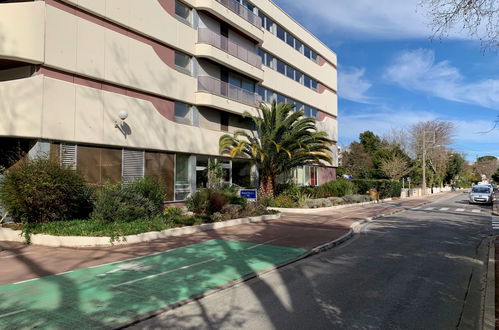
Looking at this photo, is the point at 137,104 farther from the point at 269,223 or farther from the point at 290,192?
the point at 290,192

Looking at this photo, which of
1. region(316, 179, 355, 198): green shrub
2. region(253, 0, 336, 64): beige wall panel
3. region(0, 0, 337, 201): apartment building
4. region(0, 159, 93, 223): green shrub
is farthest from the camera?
region(253, 0, 336, 64): beige wall panel

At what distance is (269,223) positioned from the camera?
16.8 metres

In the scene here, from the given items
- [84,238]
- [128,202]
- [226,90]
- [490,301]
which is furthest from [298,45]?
[490,301]

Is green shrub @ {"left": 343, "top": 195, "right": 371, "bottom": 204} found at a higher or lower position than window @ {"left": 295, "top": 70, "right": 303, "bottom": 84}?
lower

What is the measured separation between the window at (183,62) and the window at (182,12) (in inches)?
77.9

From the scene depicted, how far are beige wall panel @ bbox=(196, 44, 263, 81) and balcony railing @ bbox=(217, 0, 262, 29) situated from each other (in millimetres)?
3219

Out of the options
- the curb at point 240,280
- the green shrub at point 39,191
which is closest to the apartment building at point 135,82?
the green shrub at point 39,191

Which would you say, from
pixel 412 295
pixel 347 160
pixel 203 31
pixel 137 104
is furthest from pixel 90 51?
pixel 347 160

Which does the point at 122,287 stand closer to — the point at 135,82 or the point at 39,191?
the point at 39,191

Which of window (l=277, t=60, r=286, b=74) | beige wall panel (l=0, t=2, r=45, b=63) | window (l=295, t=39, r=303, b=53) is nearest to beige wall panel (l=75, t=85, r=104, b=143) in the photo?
beige wall panel (l=0, t=2, r=45, b=63)

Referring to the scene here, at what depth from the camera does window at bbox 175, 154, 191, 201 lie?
67.4 ft

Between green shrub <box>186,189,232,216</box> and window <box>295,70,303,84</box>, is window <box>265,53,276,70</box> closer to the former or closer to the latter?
window <box>295,70,303,84</box>

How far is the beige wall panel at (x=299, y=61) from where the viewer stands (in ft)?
97.5

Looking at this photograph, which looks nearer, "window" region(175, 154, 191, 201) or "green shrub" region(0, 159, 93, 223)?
"green shrub" region(0, 159, 93, 223)
